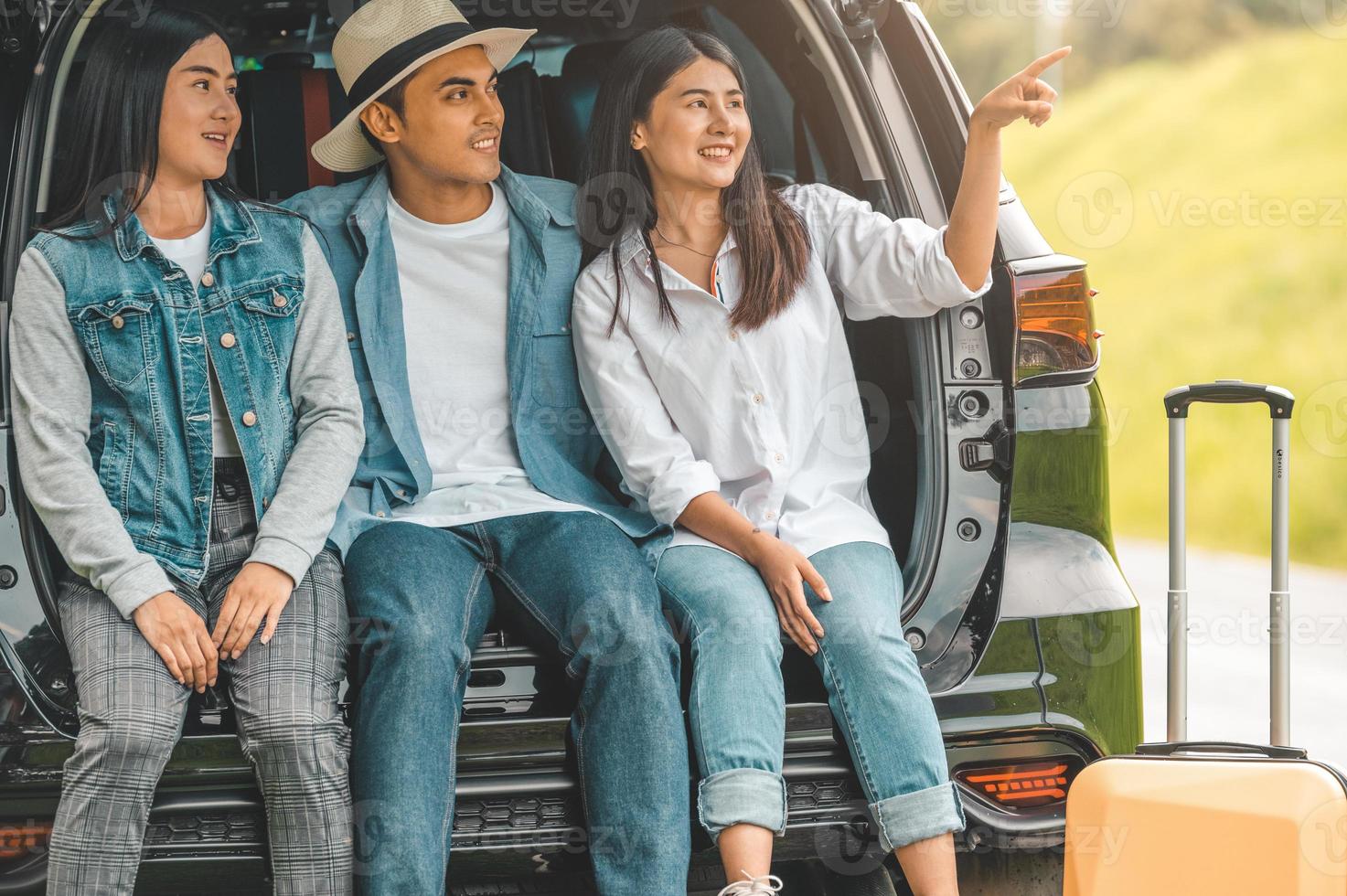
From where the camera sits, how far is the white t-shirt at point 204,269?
7.72ft

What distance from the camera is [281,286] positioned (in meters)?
2.43

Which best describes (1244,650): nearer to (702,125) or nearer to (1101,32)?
Answer: (702,125)

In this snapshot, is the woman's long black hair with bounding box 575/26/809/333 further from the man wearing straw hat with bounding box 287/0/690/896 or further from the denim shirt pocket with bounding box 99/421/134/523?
the denim shirt pocket with bounding box 99/421/134/523

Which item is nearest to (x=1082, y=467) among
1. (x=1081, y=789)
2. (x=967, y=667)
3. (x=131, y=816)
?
(x=967, y=667)

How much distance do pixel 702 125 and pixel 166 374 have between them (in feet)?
3.44

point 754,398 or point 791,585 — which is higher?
point 754,398

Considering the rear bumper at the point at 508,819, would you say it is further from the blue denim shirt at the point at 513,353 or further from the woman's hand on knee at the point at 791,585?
the blue denim shirt at the point at 513,353

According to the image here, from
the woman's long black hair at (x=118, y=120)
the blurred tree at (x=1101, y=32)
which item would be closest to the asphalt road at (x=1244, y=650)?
the woman's long black hair at (x=118, y=120)

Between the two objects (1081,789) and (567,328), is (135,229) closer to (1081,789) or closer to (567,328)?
(567,328)

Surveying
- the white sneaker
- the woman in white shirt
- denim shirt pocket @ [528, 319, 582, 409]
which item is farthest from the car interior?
the white sneaker

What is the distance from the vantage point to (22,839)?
2.08 metres

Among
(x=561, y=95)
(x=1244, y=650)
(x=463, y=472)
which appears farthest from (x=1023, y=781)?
(x=1244, y=650)

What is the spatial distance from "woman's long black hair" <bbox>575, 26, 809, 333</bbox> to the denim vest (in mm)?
638

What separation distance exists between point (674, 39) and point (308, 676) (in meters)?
1.37
